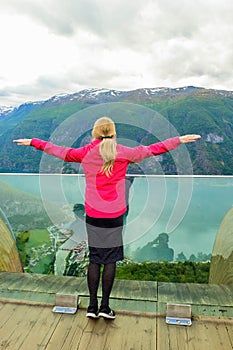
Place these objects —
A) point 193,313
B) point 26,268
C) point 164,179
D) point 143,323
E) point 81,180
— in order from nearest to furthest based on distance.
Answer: point 143,323
point 193,313
point 81,180
point 164,179
point 26,268

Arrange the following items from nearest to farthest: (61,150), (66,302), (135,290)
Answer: (61,150), (66,302), (135,290)

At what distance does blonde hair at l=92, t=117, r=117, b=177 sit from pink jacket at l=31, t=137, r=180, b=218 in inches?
1.2

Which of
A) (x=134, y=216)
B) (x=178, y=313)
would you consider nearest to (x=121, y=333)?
(x=178, y=313)

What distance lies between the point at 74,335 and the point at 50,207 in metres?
0.97

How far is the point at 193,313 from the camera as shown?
2.12 metres

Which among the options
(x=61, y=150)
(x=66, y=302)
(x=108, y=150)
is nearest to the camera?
(x=108, y=150)

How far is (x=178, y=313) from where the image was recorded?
2.03 meters

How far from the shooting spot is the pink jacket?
1913 millimetres

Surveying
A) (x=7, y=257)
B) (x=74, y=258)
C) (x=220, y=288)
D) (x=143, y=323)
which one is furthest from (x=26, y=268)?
(x=220, y=288)

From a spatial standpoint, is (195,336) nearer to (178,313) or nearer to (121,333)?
(178,313)

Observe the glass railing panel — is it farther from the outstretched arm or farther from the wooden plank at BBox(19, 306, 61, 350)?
the wooden plank at BBox(19, 306, 61, 350)

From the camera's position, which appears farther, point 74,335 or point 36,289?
point 36,289

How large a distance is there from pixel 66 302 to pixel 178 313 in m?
0.75

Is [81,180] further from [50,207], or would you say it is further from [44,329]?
[44,329]
